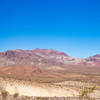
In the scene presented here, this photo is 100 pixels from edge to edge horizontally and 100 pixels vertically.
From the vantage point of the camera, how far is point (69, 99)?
26.2 m

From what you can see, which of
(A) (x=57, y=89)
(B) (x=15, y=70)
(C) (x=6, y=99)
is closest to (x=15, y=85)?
(A) (x=57, y=89)

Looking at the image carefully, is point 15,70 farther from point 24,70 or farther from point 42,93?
point 42,93

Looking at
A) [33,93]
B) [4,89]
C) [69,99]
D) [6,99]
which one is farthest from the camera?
[33,93]

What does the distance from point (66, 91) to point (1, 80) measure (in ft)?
38.1

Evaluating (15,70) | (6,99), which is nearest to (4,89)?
(6,99)

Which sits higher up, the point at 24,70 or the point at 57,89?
the point at 24,70

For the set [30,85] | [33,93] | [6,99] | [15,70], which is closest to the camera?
[6,99]

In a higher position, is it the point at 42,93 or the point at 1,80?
the point at 1,80

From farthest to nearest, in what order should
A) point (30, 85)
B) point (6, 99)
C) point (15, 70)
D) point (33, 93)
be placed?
point (15, 70) < point (30, 85) < point (33, 93) < point (6, 99)

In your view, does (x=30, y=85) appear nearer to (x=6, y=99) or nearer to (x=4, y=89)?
(x=4, y=89)

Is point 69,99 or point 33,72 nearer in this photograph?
point 69,99

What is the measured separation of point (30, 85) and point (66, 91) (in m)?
6.55

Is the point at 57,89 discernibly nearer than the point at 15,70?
Yes

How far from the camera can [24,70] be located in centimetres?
10900
